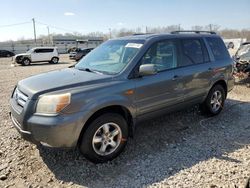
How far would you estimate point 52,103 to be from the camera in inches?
134

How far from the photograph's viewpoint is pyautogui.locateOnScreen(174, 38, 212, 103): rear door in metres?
4.91

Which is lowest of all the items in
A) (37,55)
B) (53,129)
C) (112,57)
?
(53,129)

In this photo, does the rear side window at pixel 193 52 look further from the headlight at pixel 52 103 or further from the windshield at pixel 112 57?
the headlight at pixel 52 103

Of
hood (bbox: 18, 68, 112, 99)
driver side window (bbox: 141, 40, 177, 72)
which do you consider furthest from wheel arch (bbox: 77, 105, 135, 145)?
driver side window (bbox: 141, 40, 177, 72)

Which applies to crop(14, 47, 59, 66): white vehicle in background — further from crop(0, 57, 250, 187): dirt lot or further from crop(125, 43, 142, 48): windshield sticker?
crop(125, 43, 142, 48): windshield sticker

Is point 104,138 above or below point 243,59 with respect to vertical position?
below

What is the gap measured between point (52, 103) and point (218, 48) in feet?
13.5

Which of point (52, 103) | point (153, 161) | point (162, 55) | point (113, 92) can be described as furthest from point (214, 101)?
point (52, 103)

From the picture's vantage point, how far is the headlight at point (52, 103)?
11.1ft

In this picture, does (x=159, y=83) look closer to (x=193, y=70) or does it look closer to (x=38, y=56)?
(x=193, y=70)

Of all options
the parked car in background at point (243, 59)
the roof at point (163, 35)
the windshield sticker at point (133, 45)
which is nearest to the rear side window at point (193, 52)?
the roof at point (163, 35)

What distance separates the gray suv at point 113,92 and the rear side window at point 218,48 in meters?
0.08

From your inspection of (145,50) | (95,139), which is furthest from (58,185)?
(145,50)

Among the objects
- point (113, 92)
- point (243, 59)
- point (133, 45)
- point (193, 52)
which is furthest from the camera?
point (243, 59)
